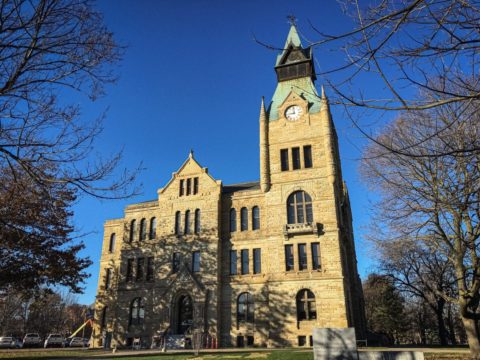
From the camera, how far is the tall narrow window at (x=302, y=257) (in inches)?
1150

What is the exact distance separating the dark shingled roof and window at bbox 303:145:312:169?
4944 mm

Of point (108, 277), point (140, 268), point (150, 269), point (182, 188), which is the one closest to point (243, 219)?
point (182, 188)

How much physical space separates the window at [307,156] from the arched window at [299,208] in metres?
2.51

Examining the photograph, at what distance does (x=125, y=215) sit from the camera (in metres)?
37.4

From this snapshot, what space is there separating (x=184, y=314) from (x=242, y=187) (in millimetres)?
12535

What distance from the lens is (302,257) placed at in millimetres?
29469

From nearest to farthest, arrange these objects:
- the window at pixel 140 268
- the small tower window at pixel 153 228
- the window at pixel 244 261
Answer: the window at pixel 244 261
the window at pixel 140 268
the small tower window at pixel 153 228

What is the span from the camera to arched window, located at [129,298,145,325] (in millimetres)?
33094

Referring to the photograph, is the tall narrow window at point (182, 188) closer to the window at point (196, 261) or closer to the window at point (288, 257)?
the window at point (196, 261)

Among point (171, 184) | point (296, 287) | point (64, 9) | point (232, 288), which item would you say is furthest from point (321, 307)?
point (64, 9)

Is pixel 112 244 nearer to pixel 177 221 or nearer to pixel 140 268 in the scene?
pixel 140 268

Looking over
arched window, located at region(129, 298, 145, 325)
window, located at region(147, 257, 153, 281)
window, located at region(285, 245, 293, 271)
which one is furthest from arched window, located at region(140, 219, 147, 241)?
window, located at region(285, 245, 293, 271)

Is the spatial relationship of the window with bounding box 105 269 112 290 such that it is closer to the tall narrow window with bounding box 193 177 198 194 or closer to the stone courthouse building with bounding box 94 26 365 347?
the stone courthouse building with bounding box 94 26 365 347

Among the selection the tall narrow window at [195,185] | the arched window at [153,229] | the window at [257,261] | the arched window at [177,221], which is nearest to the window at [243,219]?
the window at [257,261]
